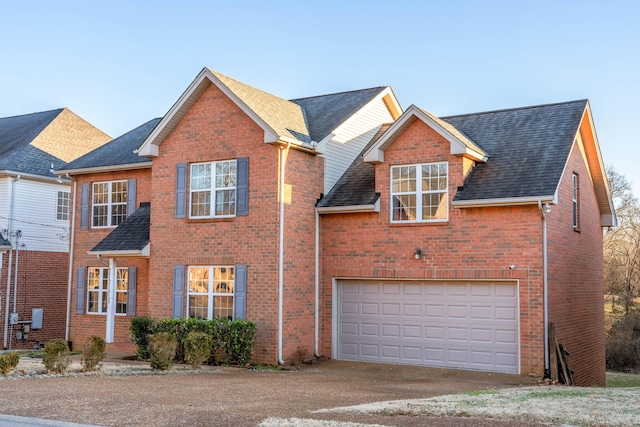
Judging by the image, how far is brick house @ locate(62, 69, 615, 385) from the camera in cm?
1688

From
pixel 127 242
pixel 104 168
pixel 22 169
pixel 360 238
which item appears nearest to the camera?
pixel 360 238

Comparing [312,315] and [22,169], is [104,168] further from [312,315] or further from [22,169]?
[312,315]

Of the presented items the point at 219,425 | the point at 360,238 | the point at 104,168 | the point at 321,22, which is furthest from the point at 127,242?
the point at 219,425

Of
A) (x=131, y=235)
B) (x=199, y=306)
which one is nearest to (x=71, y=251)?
(x=131, y=235)

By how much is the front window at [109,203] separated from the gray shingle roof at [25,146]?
12.4ft

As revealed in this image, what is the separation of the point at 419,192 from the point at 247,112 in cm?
517

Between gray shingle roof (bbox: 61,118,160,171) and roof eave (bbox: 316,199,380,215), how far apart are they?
6425mm

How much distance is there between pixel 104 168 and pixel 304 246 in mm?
8239

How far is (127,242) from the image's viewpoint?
20500 mm

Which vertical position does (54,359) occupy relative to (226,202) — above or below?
below

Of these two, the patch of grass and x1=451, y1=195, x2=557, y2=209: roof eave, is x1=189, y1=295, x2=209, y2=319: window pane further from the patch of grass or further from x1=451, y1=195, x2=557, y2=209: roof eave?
the patch of grass

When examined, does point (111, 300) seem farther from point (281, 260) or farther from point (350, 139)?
point (350, 139)

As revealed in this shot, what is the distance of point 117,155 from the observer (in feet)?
76.7

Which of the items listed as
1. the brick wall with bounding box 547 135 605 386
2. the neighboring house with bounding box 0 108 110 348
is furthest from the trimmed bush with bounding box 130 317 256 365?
the neighboring house with bounding box 0 108 110 348
